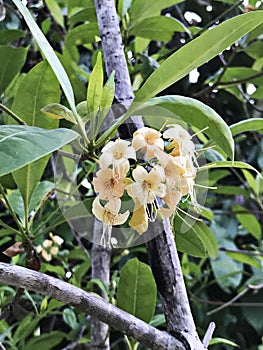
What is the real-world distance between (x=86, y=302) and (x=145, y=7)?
0.53m

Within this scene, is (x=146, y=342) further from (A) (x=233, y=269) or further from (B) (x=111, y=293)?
(A) (x=233, y=269)

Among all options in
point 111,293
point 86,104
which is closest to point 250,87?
point 111,293

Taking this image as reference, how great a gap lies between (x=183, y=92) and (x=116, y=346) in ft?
2.14

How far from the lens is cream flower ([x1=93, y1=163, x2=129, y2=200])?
0.47 meters

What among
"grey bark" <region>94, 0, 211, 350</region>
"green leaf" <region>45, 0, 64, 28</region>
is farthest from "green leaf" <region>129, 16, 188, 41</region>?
"grey bark" <region>94, 0, 211, 350</region>

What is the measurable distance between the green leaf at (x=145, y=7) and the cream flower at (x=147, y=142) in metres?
0.41

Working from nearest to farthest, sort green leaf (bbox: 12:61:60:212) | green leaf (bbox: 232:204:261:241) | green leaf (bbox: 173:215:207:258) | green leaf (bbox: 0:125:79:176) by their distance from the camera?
green leaf (bbox: 0:125:79:176), green leaf (bbox: 12:61:60:212), green leaf (bbox: 173:215:207:258), green leaf (bbox: 232:204:261:241)

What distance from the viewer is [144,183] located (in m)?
0.47

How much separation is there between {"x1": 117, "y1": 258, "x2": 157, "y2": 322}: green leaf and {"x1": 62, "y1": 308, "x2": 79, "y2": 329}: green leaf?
0.35 m

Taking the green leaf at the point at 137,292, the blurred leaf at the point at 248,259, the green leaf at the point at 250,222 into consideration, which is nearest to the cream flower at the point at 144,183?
the green leaf at the point at 137,292

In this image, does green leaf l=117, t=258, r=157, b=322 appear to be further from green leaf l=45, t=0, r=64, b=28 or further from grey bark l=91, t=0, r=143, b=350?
green leaf l=45, t=0, r=64, b=28

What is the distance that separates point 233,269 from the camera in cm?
134

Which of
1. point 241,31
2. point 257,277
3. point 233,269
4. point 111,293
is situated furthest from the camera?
point 233,269

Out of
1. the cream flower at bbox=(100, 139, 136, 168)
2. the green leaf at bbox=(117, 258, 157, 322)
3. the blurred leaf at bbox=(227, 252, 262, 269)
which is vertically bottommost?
the blurred leaf at bbox=(227, 252, 262, 269)
